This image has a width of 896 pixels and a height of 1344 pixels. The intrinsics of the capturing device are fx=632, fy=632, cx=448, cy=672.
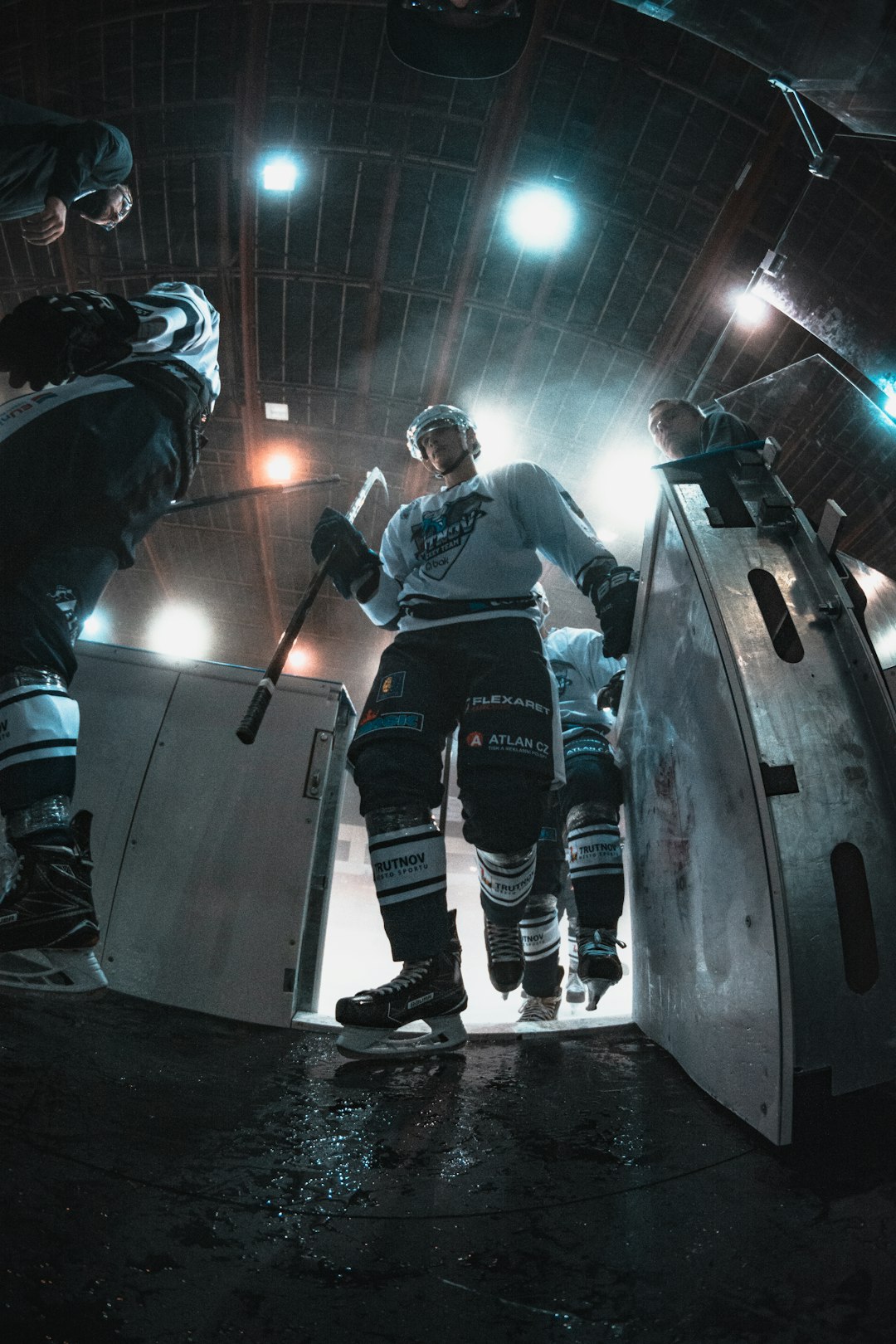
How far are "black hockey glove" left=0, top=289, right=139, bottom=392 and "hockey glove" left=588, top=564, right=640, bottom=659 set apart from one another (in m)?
1.73

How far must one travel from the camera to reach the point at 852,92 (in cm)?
280

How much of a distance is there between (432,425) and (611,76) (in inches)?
205

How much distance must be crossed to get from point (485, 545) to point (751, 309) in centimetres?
630

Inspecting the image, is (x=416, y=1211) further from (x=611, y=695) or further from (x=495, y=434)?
(x=495, y=434)

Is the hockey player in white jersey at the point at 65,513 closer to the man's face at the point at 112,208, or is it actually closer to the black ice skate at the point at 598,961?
the man's face at the point at 112,208

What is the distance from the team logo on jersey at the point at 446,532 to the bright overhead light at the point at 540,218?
542cm

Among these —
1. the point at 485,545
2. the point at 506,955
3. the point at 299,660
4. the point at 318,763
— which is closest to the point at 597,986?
the point at 506,955

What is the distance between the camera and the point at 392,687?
6.60 ft

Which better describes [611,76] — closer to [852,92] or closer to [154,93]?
[852,92]

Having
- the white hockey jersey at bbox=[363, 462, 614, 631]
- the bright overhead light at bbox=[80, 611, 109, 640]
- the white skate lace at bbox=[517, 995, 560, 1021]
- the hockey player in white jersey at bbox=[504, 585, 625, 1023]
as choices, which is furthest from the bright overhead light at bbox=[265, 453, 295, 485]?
the white skate lace at bbox=[517, 995, 560, 1021]

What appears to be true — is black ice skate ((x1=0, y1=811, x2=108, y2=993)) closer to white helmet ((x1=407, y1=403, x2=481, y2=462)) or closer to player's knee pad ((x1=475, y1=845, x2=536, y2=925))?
player's knee pad ((x1=475, y1=845, x2=536, y2=925))

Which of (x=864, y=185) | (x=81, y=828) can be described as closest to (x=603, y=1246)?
Result: (x=81, y=828)

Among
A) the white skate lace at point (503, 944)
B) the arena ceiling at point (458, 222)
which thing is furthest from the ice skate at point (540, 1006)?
the arena ceiling at point (458, 222)

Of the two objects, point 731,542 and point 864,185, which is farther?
point 864,185
